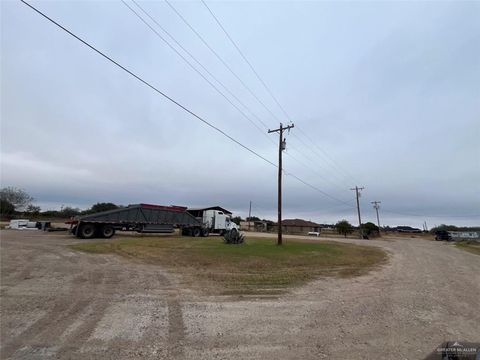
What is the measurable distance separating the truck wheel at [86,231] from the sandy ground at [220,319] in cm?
1839

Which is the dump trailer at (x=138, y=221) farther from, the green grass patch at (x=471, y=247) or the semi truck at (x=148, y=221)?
the green grass patch at (x=471, y=247)

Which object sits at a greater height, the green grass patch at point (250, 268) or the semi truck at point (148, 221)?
the semi truck at point (148, 221)

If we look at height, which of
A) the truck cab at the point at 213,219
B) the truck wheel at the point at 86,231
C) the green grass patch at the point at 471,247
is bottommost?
the truck wheel at the point at 86,231

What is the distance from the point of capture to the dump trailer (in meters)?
29.2

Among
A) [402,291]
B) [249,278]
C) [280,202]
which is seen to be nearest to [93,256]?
[249,278]

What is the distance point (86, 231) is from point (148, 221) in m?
6.18

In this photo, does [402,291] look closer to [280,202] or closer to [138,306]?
[138,306]

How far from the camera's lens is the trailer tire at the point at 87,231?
28805 millimetres

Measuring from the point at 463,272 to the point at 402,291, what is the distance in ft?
22.6

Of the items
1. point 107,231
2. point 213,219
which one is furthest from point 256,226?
point 107,231

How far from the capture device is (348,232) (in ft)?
244

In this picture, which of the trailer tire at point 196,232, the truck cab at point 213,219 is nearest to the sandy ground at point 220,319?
the trailer tire at point 196,232

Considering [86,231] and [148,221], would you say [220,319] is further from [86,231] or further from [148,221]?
[148,221]

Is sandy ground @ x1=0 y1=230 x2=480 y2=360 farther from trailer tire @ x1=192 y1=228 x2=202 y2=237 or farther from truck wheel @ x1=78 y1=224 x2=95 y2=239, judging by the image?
trailer tire @ x1=192 y1=228 x2=202 y2=237
